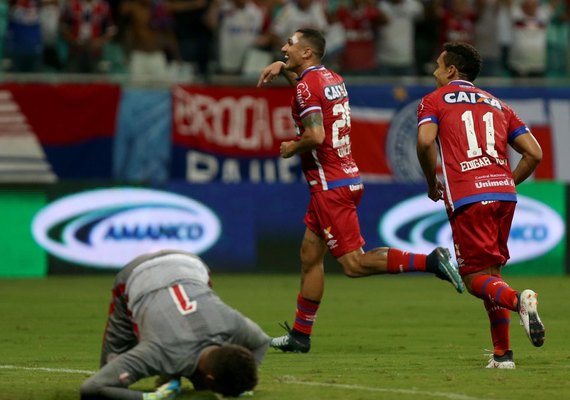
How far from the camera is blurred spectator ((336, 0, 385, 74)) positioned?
→ 21.7 meters

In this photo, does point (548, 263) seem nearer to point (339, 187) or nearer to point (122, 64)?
point (122, 64)

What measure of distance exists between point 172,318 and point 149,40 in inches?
559

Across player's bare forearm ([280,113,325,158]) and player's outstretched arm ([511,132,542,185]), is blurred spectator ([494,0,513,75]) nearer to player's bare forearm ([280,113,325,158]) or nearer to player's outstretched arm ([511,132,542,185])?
player's bare forearm ([280,113,325,158])

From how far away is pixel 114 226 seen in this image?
1862 centimetres

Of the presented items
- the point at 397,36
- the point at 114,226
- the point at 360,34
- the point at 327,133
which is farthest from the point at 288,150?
the point at 397,36

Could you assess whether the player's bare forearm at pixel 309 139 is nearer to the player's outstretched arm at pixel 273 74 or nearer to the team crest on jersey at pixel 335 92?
the team crest on jersey at pixel 335 92

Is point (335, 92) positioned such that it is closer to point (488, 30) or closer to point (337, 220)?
point (337, 220)

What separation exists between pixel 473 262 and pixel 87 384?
3.21 meters

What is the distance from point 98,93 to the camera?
21078mm

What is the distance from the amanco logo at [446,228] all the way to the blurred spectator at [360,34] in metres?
3.46

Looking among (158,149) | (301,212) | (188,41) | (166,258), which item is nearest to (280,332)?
(166,258)

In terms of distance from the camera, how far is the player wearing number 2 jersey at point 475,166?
9.59 meters

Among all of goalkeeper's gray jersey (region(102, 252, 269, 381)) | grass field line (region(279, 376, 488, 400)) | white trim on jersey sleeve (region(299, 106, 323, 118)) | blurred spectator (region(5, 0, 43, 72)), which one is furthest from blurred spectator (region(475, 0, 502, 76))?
goalkeeper's gray jersey (region(102, 252, 269, 381))

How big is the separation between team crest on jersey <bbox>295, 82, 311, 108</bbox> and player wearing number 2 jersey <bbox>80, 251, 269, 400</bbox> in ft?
9.44
